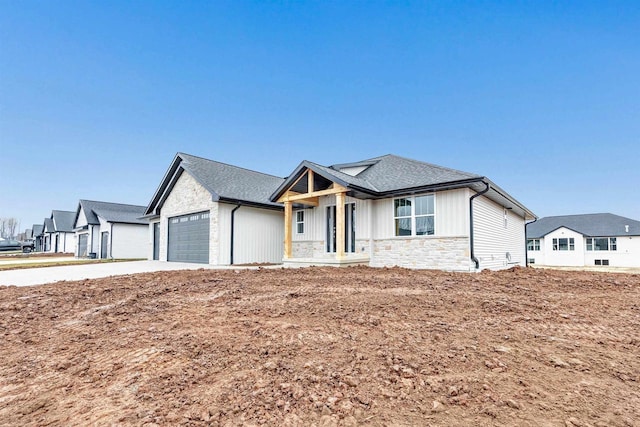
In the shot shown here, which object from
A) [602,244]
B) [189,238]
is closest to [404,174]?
→ [189,238]

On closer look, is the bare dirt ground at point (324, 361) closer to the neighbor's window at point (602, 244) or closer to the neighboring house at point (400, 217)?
the neighboring house at point (400, 217)

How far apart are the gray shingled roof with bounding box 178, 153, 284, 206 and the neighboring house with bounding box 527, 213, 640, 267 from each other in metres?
33.9

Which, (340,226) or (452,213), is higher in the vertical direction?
(452,213)

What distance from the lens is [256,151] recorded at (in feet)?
88.4

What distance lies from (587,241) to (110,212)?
1864 inches

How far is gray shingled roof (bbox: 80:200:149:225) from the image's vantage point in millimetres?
24391

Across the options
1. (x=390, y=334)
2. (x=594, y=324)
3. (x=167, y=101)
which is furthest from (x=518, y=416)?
(x=167, y=101)

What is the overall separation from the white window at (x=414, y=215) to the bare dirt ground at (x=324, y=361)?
5.00 metres

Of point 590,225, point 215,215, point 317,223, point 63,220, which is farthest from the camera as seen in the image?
point 63,220

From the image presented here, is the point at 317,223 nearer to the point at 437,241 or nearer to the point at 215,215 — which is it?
the point at 215,215

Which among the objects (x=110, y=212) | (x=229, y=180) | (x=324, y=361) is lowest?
(x=324, y=361)

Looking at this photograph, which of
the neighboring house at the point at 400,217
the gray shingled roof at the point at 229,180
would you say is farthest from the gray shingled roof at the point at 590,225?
the gray shingled roof at the point at 229,180

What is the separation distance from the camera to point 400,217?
11.4m

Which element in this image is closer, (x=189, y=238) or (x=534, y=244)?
(x=189, y=238)
